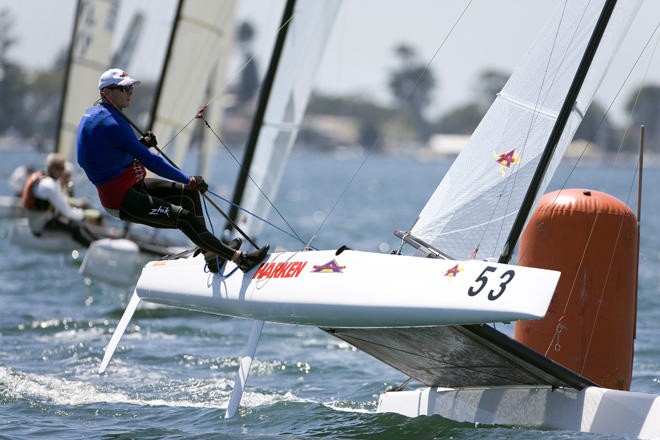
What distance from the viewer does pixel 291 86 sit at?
1084cm

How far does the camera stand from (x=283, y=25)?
33.7 feet

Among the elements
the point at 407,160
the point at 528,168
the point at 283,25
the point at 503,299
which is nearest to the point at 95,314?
the point at 283,25

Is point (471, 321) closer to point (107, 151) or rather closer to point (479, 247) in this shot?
point (479, 247)

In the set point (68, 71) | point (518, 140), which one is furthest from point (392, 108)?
point (518, 140)

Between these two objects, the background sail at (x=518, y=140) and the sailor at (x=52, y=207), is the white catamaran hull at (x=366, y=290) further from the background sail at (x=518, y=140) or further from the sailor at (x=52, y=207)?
the sailor at (x=52, y=207)

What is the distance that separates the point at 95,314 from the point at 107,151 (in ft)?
15.1

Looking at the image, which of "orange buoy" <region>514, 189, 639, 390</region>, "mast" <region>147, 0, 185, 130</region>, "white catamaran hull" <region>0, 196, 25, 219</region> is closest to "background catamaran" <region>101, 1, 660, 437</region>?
"orange buoy" <region>514, 189, 639, 390</region>

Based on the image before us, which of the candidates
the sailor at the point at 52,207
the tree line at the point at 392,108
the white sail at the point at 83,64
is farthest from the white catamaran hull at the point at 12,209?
the tree line at the point at 392,108

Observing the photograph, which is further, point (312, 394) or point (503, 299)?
point (312, 394)

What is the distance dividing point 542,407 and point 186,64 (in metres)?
8.64

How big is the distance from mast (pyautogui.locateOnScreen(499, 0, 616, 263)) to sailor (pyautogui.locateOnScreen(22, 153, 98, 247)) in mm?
7145

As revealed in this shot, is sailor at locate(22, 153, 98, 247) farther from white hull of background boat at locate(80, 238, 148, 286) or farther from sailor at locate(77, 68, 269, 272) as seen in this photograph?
sailor at locate(77, 68, 269, 272)

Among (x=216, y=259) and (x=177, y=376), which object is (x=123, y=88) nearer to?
(x=216, y=259)

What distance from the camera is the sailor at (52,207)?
12375 mm
